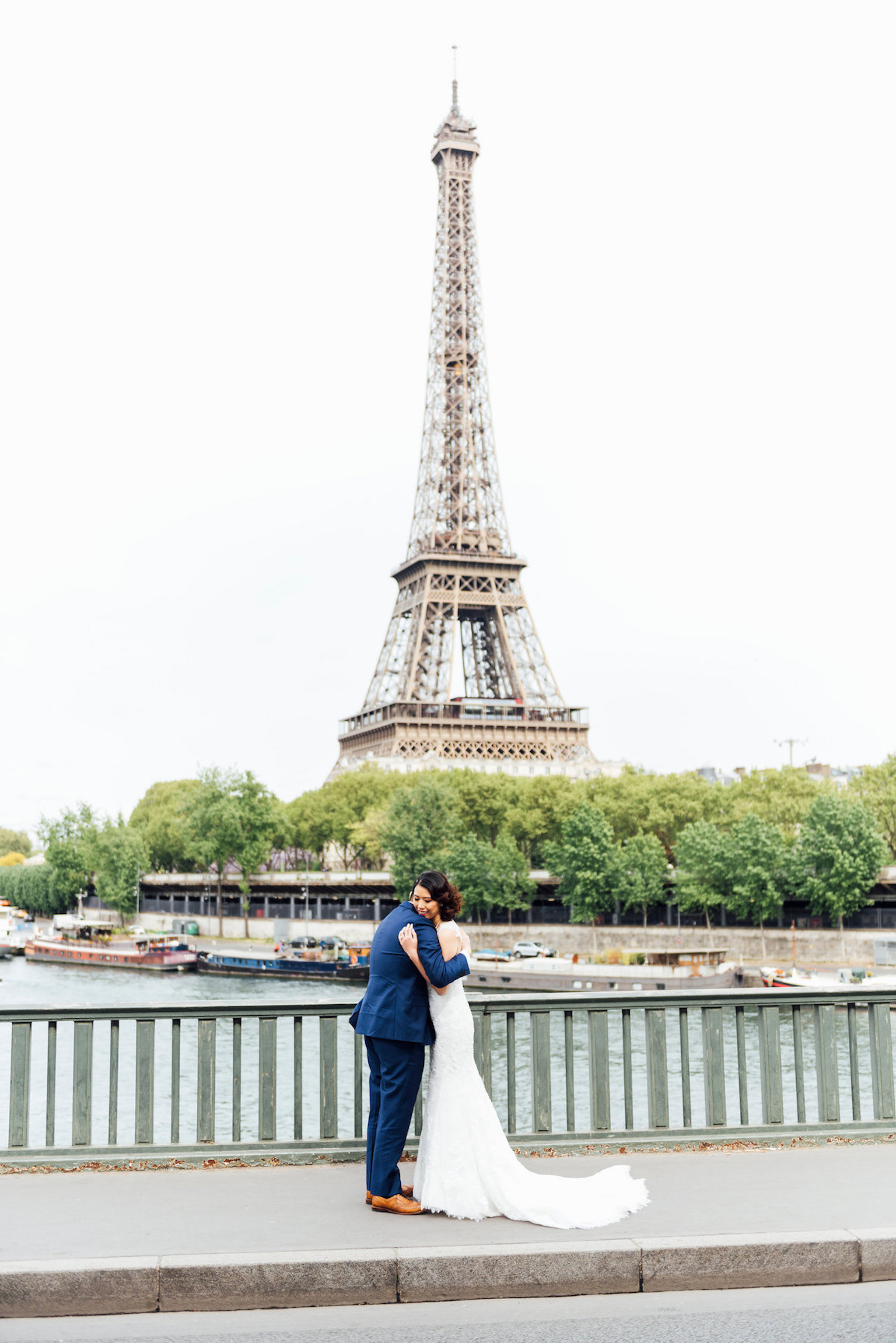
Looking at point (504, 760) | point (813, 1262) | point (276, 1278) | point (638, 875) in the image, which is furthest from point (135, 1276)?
point (504, 760)

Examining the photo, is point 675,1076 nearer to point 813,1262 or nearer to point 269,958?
point 813,1262

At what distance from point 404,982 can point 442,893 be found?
45 cm

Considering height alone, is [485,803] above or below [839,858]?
above

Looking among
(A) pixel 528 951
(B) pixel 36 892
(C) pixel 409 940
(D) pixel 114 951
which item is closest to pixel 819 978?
(A) pixel 528 951

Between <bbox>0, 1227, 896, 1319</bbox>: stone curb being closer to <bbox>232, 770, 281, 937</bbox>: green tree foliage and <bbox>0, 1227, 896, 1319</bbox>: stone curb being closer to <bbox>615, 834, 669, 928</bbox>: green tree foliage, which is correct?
<bbox>615, 834, 669, 928</bbox>: green tree foliage

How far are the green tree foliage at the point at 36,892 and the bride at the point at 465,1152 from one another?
94.1m

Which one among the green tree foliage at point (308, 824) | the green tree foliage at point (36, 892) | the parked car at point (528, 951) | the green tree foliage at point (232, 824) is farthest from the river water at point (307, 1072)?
the green tree foliage at point (36, 892)

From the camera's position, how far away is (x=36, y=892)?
103625mm

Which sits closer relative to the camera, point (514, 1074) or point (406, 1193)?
point (406, 1193)

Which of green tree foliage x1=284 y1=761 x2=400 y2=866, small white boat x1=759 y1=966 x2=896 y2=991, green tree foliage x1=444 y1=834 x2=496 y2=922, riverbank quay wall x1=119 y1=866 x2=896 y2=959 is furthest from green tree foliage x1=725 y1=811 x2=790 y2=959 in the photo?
green tree foliage x1=284 y1=761 x2=400 y2=866

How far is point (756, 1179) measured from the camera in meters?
6.34

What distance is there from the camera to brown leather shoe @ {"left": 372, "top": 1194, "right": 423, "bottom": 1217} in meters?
5.79

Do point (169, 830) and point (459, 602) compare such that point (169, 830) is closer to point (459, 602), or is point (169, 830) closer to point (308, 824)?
point (308, 824)

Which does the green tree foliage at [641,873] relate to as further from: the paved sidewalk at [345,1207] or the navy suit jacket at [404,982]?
the navy suit jacket at [404,982]
